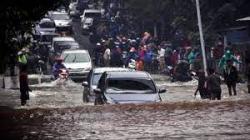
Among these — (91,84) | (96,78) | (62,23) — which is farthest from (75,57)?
(62,23)

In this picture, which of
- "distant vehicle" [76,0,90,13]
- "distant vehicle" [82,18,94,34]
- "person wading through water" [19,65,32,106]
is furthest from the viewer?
"distant vehicle" [76,0,90,13]

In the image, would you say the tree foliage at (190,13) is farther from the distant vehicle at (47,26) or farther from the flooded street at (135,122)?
the flooded street at (135,122)

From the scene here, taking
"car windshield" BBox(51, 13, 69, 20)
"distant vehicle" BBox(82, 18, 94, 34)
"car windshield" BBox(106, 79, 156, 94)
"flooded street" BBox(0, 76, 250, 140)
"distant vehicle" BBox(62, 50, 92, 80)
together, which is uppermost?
"car windshield" BBox(51, 13, 69, 20)

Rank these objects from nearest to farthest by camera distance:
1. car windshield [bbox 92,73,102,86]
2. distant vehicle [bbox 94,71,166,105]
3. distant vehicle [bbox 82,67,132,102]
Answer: distant vehicle [bbox 94,71,166,105], distant vehicle [bbox 82,67,132,102], car windshield [bbox 92,73,102,86]

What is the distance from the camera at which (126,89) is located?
17.0 meters

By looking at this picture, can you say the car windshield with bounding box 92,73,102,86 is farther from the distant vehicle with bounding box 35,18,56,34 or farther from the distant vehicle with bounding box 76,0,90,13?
the distant vehicle with bounding box 76,0,90,13

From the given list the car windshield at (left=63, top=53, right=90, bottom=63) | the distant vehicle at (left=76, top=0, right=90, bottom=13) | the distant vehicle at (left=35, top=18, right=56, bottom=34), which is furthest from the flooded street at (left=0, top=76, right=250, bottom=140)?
the distant vehicle at (left=76, top=0, right=90, bottom=13)

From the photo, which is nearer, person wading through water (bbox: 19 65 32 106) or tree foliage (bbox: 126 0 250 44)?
person wading through water (bbox: 19 65 32 106)

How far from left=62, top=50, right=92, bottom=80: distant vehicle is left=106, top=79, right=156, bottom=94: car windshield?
47.0 ft

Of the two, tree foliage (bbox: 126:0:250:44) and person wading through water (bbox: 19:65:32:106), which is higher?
tree foliage (bbox: 126:0:250:44)

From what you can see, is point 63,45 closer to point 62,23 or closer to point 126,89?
point 62,23

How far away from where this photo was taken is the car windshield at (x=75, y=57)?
33406mm

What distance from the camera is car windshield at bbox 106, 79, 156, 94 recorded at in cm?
1691

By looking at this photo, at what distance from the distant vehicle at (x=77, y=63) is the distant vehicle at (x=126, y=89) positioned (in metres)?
13.5
